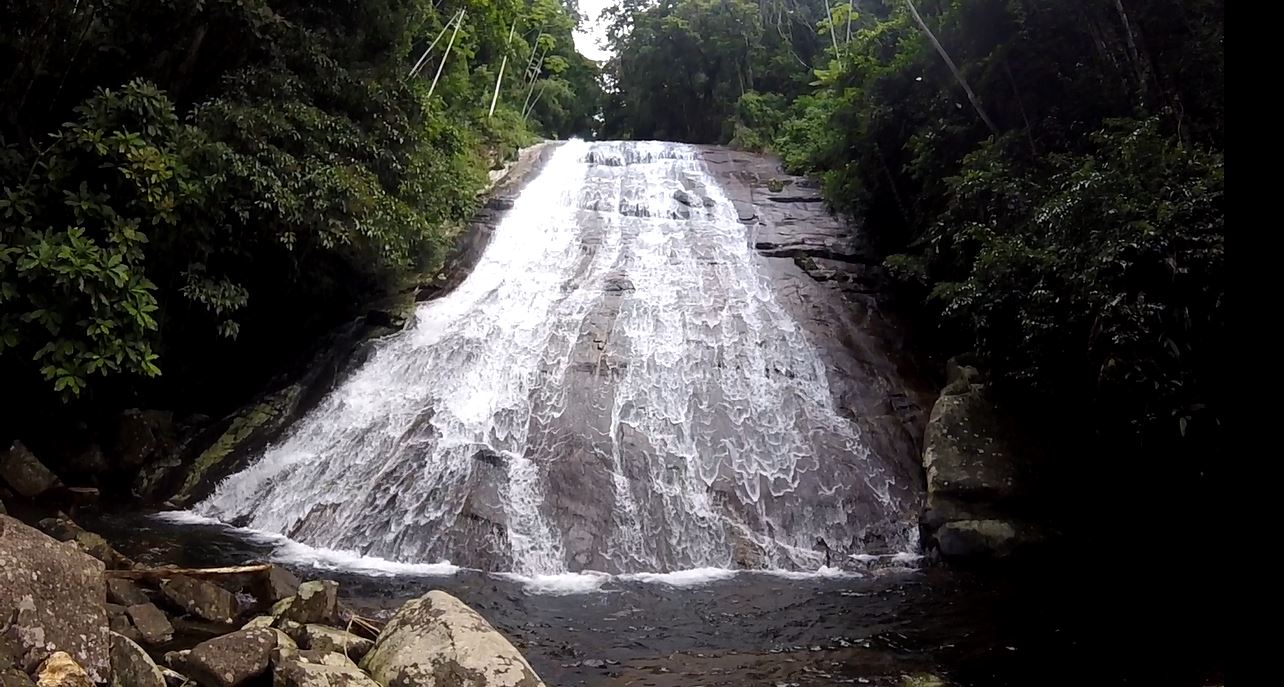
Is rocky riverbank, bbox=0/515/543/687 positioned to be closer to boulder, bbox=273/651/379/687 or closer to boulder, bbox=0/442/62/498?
boulder, bbox=273/651/379/687

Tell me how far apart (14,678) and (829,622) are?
5.83 metres

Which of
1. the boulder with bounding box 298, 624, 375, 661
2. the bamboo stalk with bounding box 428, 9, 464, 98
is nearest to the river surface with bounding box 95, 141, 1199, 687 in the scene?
the boulder with bounding box 298, 624, 375, 661

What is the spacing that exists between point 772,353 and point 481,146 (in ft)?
41.9

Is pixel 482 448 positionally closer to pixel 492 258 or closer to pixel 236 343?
pixel 236 343

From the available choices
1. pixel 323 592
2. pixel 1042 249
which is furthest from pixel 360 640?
pixel 1042 249

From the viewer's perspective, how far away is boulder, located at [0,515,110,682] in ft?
13.5

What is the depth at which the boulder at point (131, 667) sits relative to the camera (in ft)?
14.5

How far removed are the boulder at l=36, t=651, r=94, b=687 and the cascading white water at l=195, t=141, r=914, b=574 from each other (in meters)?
4.85

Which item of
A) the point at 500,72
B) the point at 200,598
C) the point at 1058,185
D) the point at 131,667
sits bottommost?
the point at 200,598

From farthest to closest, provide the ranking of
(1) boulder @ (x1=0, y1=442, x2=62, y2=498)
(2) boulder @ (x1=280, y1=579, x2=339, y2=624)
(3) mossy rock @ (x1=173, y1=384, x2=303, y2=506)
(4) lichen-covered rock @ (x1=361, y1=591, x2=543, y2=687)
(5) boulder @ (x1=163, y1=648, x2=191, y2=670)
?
(3) mossy rock @ (x1=173, y1=384, x2=303, y2=506) < (1) boulder @ (x1=0, y1=442, x2=62, y2=498) < (2) boulder @ (x1=280, y1=579, x2=339, y2=624) < (4) lichen-covered rock @ (x1=361, y1=591, x2=543, y2=687) < (5) boulder @ (x1=163, y1=648, x2=191, y2=670)

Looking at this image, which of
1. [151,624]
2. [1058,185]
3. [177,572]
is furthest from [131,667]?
[1058,185]

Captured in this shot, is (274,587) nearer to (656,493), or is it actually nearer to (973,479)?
(656,493)

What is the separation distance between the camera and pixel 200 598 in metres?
6.41

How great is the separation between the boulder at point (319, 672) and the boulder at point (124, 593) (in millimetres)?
1917
